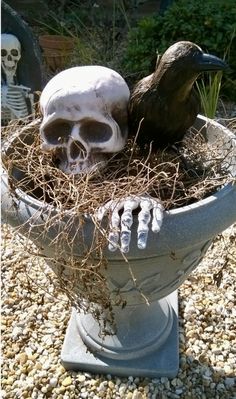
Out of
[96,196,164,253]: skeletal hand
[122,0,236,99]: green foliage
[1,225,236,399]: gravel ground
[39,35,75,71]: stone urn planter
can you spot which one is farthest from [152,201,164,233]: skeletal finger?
[39,35,75,71]: stone urn planter

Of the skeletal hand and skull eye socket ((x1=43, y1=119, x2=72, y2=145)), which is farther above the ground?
skull eye socket ((x1=43, y1=119, x2=72, y2=145))

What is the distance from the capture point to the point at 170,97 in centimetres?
156

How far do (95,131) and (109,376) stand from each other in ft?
3.36

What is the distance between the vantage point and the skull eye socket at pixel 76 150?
1558 mm

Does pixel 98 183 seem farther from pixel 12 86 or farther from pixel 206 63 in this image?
pixel 12 86

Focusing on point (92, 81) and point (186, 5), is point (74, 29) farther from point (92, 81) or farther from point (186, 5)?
point (92, 81)

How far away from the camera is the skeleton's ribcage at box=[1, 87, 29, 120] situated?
3293 millimetres

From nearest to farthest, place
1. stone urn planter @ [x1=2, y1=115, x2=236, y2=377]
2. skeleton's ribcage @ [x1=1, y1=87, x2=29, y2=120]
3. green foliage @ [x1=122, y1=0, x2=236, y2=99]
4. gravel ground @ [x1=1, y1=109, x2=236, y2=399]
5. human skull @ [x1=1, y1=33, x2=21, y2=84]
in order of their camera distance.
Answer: stone urn planter @ [x1=2, y1=115, x2=236, y2=377] → gravel ground @ [x1=1, y1=109, x2=236, y2=399] → human skull @ [x1=1, y1=33, x2=21, y2=84] → skeleton's ribcage @ [x1=1, y1=87, x2=29, y2=120] → green foliage @ [x1=122, y1=0, x2=236, y2=99]

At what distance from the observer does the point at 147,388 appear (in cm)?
199

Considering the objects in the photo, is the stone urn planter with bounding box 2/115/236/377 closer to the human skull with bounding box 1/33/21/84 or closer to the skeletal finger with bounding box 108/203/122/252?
the skeletal finger with bounding box 108/203/122/252

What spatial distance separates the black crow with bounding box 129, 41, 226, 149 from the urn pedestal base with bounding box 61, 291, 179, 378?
2.38 feet

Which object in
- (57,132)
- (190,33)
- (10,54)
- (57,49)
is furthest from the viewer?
(57,49)

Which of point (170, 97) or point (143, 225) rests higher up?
point (170, 97)

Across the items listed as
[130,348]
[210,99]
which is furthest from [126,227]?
[210,99]
